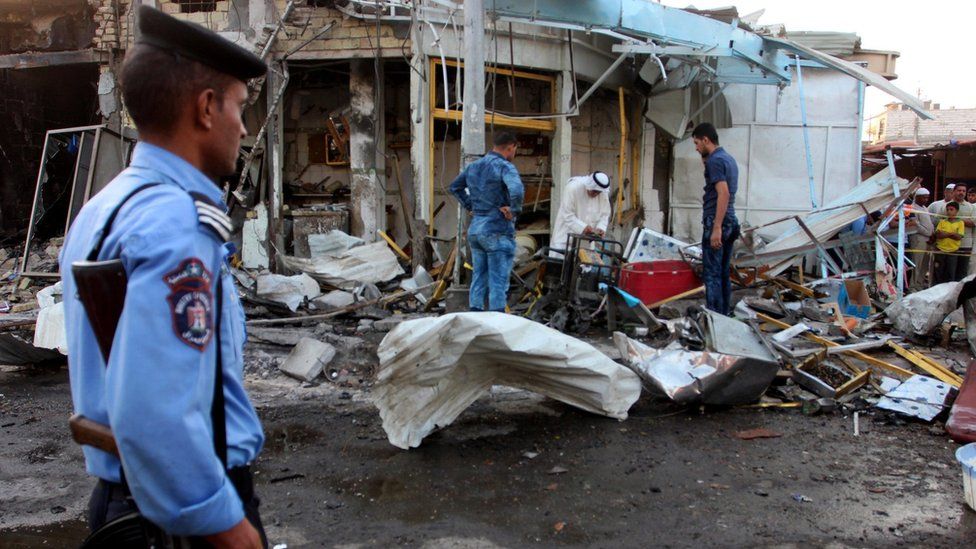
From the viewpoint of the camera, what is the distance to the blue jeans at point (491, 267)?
22.0 feet

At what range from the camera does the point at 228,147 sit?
1324 mm

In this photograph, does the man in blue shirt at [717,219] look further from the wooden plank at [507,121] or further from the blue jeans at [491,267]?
the wooden plank at [507,121]

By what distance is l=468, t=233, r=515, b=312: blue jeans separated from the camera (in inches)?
264

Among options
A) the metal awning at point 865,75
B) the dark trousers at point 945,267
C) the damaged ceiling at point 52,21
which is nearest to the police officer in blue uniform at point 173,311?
the metal awning at point 865,75

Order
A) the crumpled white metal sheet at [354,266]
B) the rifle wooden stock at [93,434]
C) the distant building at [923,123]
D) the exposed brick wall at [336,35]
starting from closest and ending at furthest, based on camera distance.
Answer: the rifle wooden stock at [93,434] < the crumpled white metal sheet at [354,266] < the exposed brick wall at [336,35] < the distant building at [923,123]

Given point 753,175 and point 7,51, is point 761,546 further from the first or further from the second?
point 7,51

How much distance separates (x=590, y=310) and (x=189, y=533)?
611 cm

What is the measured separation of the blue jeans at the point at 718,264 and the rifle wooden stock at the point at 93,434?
587cm

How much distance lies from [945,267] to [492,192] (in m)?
7.82

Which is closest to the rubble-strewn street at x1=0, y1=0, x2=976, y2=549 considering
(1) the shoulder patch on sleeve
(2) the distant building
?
(1) the shoulder patch on sleeve

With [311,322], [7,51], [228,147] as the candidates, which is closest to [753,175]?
[311,322]

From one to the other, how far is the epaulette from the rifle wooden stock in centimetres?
40

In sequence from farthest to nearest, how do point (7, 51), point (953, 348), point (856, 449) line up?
point (7, 51) < point (953, 348) < point (856, 449)

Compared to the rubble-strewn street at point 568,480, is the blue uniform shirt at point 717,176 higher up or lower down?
Answer: higher up
